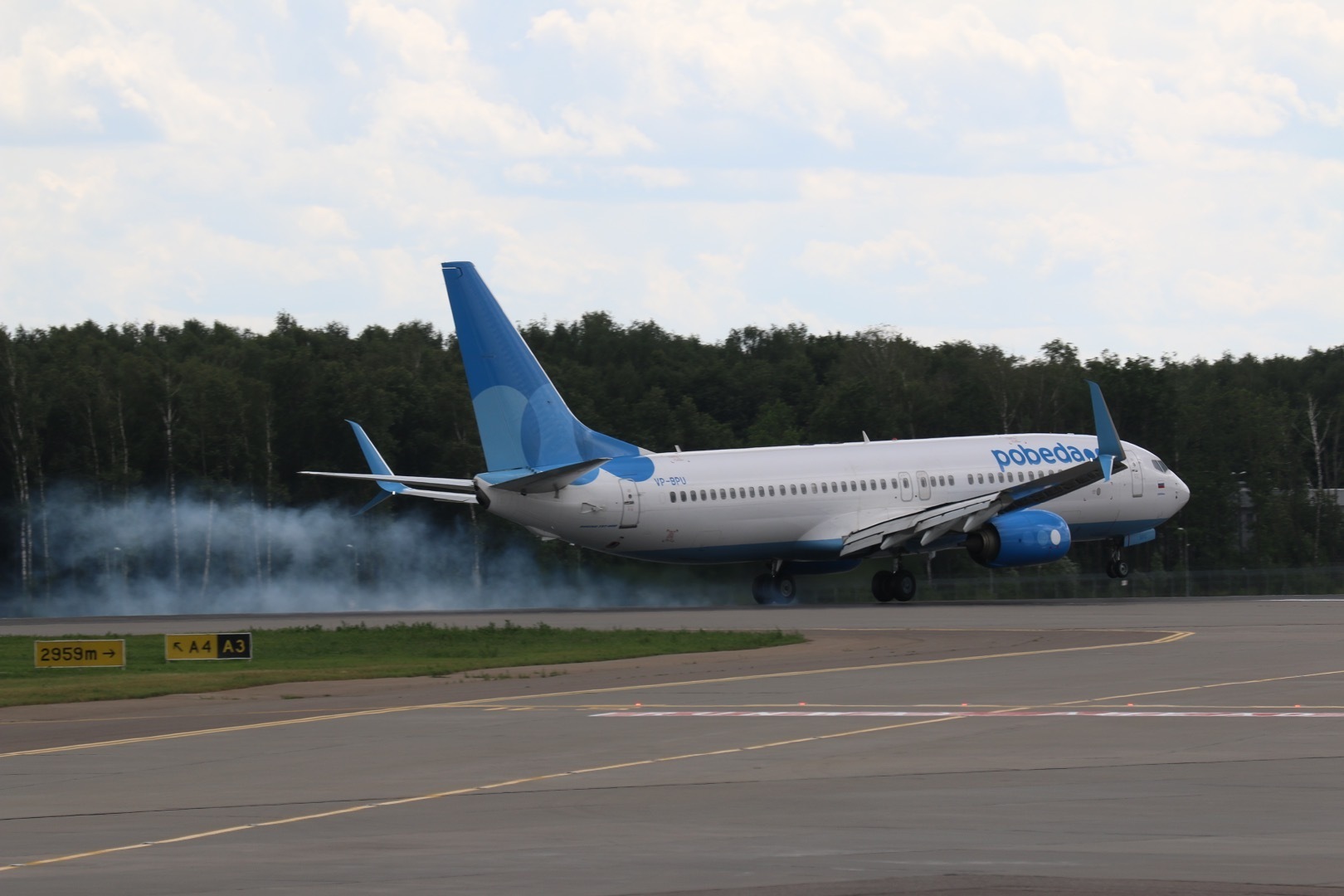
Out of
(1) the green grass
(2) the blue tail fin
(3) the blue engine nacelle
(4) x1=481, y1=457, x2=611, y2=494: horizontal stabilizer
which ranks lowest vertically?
(1) the green grass

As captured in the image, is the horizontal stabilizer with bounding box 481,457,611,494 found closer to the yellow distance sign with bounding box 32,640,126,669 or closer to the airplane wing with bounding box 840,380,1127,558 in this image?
the airplane wing with bounding box 840,380,1127,558

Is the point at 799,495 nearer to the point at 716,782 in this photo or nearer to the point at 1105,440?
the point at 1105,440

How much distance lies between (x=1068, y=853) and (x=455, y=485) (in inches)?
1485

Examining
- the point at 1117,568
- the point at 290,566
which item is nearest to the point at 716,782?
the point at 1117,568

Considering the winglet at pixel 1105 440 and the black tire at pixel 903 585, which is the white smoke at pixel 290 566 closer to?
Answer: the black tire at pixel 903 585

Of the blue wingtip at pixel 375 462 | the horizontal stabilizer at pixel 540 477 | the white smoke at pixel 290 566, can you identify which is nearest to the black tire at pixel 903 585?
the white smoke at pixel 290 566

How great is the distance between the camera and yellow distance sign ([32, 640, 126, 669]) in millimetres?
34156

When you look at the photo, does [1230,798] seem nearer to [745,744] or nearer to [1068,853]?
[1068,853]

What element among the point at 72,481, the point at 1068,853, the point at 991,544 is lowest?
the point at 1068,853

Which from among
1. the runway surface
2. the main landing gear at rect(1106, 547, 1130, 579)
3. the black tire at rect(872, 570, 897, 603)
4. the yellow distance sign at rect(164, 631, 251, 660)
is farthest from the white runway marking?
the main landing gear at rect(1106, 547, 1130, 579)

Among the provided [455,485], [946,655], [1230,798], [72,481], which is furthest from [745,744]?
[72,481]

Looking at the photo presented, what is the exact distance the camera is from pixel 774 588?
180 feet

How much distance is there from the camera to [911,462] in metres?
55.0

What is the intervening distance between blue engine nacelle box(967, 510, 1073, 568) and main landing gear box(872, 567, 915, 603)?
231 cm
